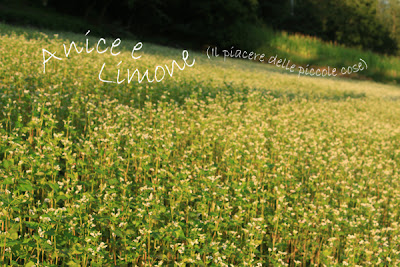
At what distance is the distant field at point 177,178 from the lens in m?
4.00

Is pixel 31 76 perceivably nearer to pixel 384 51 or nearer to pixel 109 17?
pixel 109 17

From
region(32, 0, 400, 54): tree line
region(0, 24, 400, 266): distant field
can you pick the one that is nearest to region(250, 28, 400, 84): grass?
region(32, 0, 400, 54): tree line

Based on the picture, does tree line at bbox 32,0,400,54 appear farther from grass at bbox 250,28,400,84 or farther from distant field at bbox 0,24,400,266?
distant field at bbox 0,24,400,266

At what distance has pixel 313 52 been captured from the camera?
34.6 metres

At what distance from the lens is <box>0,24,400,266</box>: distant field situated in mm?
4000

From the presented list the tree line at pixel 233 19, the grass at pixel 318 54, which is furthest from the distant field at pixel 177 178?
the tree line at pixel 233 19

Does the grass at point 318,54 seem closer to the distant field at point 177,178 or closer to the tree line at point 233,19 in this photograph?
the tree line at point 233,19

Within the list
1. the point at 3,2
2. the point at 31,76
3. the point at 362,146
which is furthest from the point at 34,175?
the point at 3,2

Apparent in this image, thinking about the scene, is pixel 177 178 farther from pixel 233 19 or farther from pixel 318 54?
pixel 318 54

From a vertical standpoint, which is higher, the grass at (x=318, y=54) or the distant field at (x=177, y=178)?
the grass at (x=318, y=54)

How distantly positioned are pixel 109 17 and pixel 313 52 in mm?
18621

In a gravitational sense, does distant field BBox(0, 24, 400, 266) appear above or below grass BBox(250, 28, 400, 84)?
below

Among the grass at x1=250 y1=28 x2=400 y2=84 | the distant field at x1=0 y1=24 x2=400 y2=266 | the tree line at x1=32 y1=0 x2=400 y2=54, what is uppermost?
the tree line at x1=32 y1=0 x2=400 y2=54

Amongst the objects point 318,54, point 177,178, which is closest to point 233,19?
point 318,54
